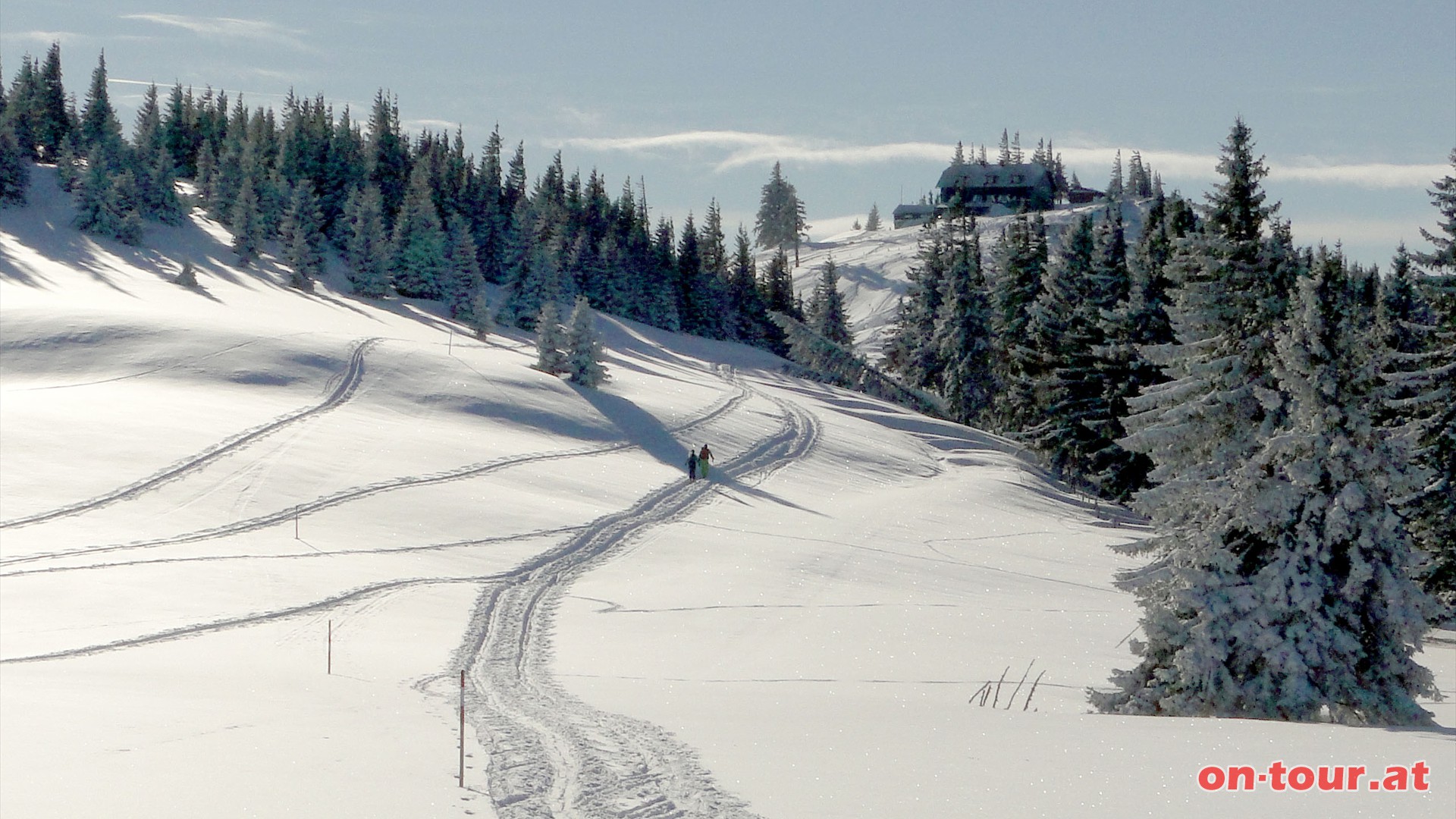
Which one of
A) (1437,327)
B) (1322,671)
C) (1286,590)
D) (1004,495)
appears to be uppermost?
(1437,327)

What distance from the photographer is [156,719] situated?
11.4m

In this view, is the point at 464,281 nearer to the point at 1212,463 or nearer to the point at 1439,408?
the point at 1439,408

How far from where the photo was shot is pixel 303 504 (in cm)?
2745

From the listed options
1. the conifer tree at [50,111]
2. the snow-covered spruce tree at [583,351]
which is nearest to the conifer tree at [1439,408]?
the snow-covered spruce tree at [583,351]

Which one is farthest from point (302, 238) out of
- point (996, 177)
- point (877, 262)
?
point (996, 177)

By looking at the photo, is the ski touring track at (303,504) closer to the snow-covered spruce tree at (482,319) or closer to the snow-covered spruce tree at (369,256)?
the snow-covered spruce tree at (482,319)

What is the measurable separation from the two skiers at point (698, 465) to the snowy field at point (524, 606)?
760mm

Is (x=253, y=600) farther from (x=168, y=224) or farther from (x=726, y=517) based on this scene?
(x=168, y=224)

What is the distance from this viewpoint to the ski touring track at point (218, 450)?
78.9ft

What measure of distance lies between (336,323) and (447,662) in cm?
4539

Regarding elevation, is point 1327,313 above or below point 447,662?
above

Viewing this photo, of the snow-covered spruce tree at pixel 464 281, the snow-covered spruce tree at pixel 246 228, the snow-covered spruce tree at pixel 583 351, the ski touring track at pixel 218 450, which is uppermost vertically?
the snow-covered spruce tree at pixel 246 228

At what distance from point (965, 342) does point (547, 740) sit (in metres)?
49.5

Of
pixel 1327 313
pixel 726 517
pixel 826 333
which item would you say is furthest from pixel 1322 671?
pixel 826 333
